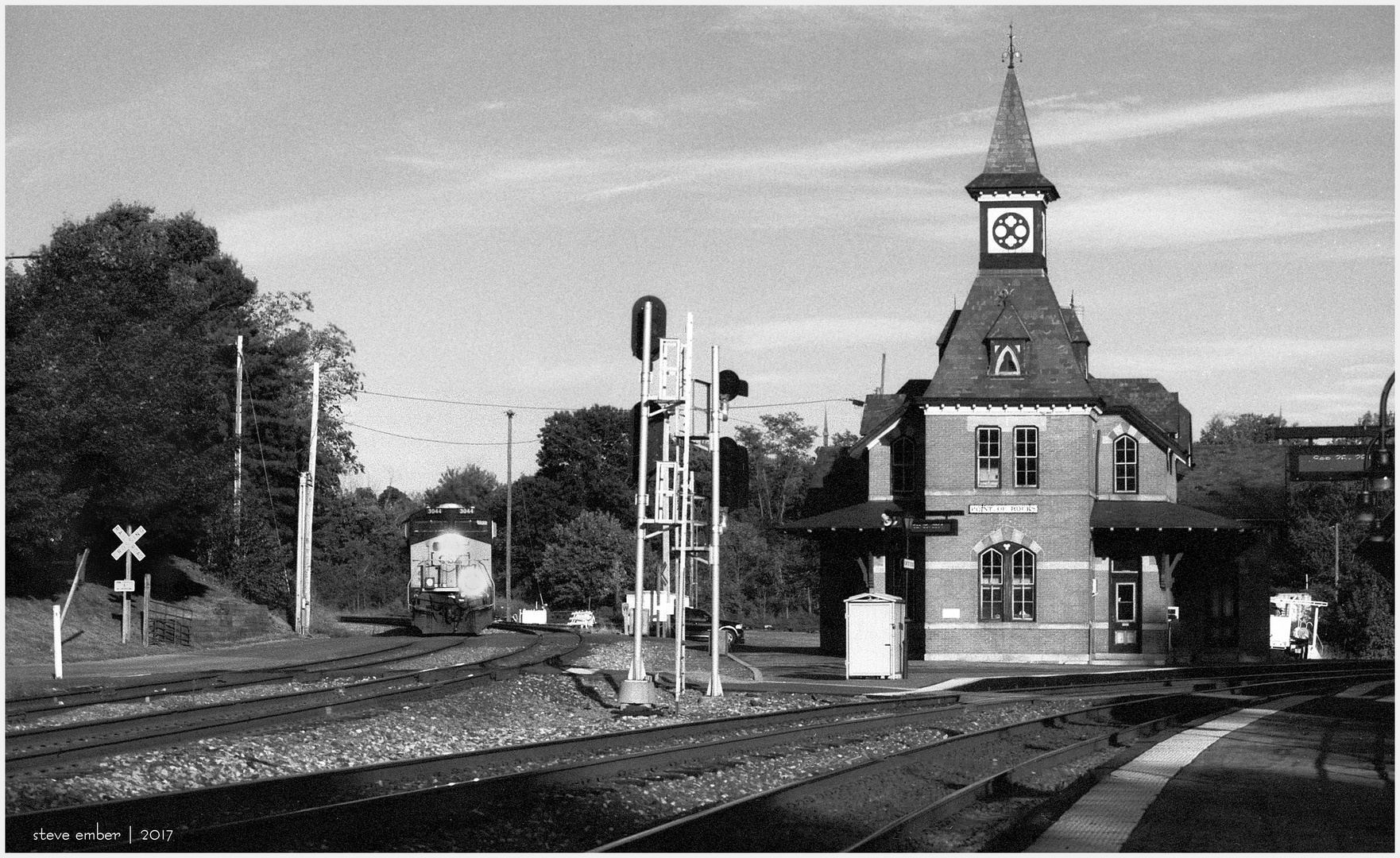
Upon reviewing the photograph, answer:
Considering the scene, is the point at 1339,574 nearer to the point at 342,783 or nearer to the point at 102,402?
the point at 102,402

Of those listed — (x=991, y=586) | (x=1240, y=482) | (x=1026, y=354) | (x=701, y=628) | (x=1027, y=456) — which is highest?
(x=1026, y=354)

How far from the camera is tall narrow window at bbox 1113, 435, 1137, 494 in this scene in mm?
46750

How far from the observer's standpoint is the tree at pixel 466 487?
12612cm

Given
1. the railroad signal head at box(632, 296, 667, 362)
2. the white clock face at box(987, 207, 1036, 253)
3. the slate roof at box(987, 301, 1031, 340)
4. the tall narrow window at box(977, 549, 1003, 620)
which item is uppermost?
the white clock face at box(987, 207, 1036, 253)

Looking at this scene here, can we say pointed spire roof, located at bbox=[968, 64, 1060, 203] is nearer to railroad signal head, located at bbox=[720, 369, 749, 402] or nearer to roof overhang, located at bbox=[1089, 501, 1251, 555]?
roof overhang, located at bbox=[1089, 501, 1251, 555]

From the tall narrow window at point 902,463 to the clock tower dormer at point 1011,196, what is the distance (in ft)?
18.4

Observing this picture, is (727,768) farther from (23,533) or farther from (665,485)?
(23,533)

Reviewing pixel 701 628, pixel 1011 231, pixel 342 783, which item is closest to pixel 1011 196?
pixel 1011 231

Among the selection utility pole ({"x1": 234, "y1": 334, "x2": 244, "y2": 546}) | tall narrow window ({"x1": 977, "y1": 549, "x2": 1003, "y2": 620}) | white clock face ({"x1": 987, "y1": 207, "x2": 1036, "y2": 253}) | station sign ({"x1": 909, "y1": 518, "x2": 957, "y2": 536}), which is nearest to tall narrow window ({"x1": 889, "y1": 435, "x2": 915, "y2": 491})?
station sign ({"x1": 909, "y1": 518, "x2": 957, "y2": 536})

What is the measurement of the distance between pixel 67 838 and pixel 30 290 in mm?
37641

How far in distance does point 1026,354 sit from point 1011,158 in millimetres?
6394

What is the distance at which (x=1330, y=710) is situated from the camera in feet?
89.8

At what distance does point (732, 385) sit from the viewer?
25.4 metres

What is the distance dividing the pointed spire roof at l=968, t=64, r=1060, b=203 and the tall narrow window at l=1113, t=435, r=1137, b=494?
24.8 feet
